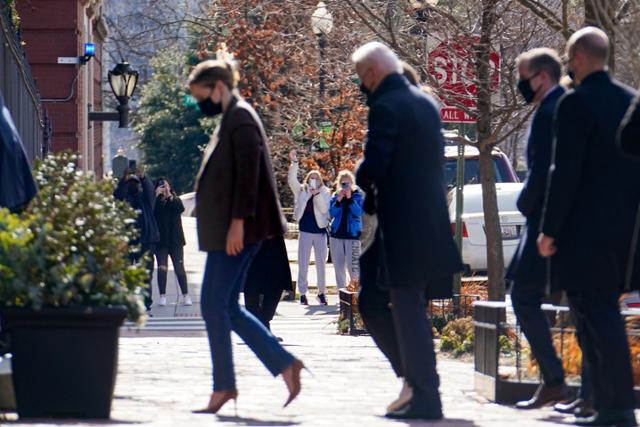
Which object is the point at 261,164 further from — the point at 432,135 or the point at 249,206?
the point at 432,135

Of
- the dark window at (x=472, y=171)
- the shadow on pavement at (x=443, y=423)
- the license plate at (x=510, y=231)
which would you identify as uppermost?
the dark window at (x=472, y=171)

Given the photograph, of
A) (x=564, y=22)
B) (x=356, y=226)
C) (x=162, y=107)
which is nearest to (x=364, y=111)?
(x=356, y=226)

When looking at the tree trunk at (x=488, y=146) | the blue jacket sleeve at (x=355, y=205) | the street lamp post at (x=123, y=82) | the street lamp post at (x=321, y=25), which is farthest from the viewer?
the street lamp post at (x=123, y=82)

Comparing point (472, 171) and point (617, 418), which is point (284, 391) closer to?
point (617, 418)

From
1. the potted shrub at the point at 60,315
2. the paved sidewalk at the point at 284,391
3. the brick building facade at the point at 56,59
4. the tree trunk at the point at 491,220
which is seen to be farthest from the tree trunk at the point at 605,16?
the brick building facade at the point at 56,59

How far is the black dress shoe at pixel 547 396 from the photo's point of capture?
25.0ft

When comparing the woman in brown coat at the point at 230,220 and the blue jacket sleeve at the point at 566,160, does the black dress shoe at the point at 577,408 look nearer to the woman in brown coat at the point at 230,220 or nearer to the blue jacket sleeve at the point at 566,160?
the blue jacket sleeve at the point at 566,160

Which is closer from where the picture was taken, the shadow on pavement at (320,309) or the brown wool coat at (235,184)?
the brown wool coat at (235,184)

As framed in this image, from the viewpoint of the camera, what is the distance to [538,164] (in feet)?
24.1

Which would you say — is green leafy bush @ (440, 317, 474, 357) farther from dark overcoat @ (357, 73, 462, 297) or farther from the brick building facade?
the brick building facade

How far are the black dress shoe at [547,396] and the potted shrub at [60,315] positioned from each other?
2.11 meters

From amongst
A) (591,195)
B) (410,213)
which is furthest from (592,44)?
(410,213)

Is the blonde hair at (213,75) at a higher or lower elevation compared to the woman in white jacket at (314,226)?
higher

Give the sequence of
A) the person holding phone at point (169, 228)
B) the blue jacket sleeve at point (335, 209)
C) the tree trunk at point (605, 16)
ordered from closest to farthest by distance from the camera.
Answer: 1. the tree trunk at point (605, 16)
2. the person holding phone at point (169, 228)
3. the blue jacket sleeve at point (335, 209)
